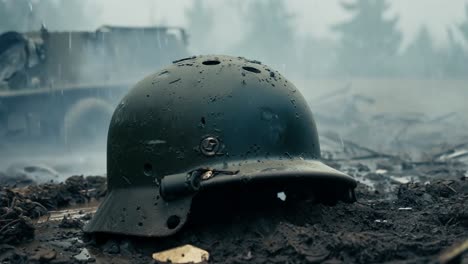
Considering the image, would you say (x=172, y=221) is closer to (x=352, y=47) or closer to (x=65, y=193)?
(x=65, y=193)

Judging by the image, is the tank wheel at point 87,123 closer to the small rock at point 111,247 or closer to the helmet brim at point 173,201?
the helmet brim at point 173,201

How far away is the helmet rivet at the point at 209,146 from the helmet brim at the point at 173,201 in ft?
0.37

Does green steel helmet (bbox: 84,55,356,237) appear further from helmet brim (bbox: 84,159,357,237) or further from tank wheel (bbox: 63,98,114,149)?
tank wheel (bbox: 63,98,114,149)

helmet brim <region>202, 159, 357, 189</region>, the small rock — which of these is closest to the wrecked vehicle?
the small rock

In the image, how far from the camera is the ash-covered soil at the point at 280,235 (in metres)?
3.86

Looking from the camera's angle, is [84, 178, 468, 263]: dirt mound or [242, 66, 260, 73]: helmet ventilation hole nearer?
[84, 178, 468, 263]: dirt mound

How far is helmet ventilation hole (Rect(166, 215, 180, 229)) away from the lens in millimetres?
4117

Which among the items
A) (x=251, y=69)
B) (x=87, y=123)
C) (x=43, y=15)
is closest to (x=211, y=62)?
(x=251, y=69)

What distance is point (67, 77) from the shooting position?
44.0 feet

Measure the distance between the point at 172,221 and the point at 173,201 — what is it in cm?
13

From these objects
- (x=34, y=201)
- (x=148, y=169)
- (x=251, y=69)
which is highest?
(x=251, y=69)

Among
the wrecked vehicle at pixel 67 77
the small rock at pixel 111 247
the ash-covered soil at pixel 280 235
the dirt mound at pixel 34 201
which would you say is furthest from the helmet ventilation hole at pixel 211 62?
the wrecked vehicle at pixel 67 77

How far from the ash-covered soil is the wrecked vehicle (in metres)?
6.45

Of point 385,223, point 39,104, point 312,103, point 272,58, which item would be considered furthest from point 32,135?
point 272,58
